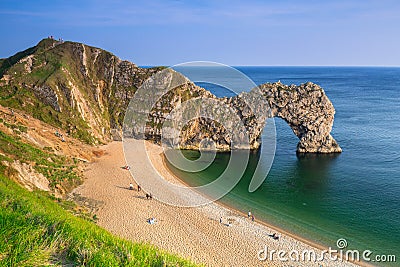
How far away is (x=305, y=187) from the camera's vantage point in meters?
38.0

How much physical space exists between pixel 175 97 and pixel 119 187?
2548 centimetres

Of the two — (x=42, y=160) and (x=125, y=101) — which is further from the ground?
(x=125, y=101)

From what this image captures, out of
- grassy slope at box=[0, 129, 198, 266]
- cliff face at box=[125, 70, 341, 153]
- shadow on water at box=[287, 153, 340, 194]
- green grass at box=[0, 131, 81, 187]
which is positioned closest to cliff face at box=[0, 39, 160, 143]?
cliff face at box=[125, 70, 341, 153]

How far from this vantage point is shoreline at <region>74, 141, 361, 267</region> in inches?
889

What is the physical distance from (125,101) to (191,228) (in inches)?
1410

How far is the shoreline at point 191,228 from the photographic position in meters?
Answer: 22.6

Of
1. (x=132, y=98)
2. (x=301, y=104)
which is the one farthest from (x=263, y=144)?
(x=132, y=98)

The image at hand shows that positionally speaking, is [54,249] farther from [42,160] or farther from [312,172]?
[312,172]

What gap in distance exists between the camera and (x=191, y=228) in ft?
86.2

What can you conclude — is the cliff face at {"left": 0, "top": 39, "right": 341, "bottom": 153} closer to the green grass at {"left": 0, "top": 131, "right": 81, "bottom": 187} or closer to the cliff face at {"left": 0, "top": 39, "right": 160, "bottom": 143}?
the cliff face at {"left": 0, "top": 39, "right": 160, "bottom": 143}

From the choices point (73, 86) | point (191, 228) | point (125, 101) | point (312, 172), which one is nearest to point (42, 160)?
point (191, 228)

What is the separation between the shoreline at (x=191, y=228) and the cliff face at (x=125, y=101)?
53.9ft

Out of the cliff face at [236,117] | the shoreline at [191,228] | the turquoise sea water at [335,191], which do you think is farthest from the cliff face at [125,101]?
the shoreline at [191,228]

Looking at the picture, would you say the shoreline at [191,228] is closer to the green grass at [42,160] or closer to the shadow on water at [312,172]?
the green grass at [42,160]
